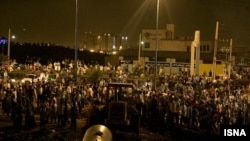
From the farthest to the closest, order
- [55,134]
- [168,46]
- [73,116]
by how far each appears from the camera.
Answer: [168,46], [73,116], [55,134]

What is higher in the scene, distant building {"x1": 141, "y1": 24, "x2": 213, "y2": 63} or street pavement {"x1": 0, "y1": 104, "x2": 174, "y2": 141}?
distant building {"x1": 141, "y1": 24, "x2": 213, "y2": 63}

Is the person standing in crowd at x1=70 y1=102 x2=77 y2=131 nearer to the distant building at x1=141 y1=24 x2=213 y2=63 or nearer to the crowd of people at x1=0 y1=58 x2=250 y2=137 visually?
the crowd of people at x1=0 y1=58 x2=250 y2=137

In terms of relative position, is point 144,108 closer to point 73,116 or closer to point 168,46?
point 73,116

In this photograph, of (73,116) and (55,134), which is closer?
(55,134)

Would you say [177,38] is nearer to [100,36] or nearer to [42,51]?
[42,51]

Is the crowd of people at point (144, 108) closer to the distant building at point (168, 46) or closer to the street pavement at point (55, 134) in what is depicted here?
the street pavement at point (55, 134)

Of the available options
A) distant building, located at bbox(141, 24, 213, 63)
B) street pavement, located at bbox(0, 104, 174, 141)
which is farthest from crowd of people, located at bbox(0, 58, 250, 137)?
distant building, located at bbox(141, 24, 213, 63)

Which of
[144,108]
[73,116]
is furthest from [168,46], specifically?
[73,116]

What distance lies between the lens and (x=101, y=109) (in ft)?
71.8

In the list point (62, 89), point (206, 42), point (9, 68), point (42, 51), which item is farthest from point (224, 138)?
point (42, 51)

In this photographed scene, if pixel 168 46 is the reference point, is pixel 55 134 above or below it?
below

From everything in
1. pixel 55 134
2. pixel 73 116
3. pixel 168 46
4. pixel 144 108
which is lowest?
pixel 55 134

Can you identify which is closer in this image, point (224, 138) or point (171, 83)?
point (224, 138)

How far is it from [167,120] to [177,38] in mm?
61851
